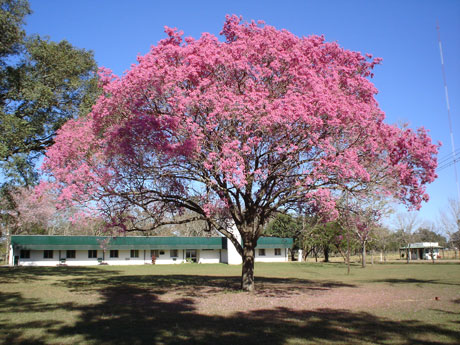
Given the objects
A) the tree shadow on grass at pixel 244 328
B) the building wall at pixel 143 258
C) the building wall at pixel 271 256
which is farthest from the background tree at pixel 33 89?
the building wall at pixel 271 256

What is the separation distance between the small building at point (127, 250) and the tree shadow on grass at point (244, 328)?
1577 inches

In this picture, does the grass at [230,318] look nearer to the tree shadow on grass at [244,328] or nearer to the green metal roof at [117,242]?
the tree shadow on grass at [244,328]

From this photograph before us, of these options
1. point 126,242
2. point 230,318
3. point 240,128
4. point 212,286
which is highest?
point 240,128

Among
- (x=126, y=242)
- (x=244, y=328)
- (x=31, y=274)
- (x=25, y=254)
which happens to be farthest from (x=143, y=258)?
(x=244, y=328)

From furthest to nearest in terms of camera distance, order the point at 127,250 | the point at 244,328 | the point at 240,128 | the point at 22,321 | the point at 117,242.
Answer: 1. the point at 127,250
2. the point at 117,242
3. the point at 240,128
4. the point at 22,321
5. the point at 244,328

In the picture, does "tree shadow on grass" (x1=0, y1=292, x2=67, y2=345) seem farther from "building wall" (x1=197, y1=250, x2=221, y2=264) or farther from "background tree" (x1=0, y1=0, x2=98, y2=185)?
"building wall" (x1=197, y1=250, x2=221, y2=264)

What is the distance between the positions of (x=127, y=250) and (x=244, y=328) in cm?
4977

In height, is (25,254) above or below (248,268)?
below

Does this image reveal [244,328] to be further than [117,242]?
No

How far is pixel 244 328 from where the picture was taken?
31.1 feet

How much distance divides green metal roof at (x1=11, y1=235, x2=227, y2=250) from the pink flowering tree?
101 feet

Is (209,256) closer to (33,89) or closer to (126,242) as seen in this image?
(126,242)

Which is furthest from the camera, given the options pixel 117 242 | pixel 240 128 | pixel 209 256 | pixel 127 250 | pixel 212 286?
pixel 209 256

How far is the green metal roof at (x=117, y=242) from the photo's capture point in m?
48.6
